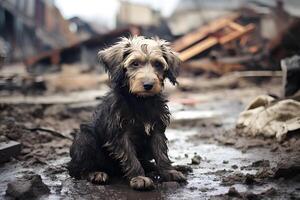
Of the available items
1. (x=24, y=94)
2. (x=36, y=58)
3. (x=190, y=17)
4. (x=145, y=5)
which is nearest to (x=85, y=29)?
(x=145, y=5)

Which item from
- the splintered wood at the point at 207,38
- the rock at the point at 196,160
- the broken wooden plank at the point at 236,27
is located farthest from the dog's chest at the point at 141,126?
the broken wooden plank at the point at 236,27

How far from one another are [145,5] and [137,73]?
25.8 metres

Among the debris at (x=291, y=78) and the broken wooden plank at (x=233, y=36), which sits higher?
the broken wooden plank at (x=233, y=36)

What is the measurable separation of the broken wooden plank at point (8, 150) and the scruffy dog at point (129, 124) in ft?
3.80

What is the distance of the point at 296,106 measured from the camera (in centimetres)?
631

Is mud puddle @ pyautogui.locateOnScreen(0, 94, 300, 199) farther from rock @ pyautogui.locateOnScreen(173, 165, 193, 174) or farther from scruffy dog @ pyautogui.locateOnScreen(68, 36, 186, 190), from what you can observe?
scruffy dog @ pyautogui.locateOnScreen(68, 36, 186, 190)

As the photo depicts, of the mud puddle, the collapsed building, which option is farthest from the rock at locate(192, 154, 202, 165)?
the collapsed building

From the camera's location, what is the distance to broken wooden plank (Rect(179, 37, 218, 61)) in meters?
17.1

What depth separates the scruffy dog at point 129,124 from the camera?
4.24 metres

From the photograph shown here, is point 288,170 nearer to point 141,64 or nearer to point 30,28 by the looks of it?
point 141,64

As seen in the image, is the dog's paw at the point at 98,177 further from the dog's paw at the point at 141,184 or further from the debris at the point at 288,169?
the debris at the point at 288,169

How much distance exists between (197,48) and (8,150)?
12685 mm

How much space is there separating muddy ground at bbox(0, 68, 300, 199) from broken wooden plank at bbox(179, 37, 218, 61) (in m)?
6.48

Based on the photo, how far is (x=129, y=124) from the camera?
14.2ft
